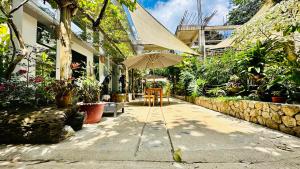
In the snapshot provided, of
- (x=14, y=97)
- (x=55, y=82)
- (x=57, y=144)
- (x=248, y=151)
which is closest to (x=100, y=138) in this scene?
(x=57, y=144)

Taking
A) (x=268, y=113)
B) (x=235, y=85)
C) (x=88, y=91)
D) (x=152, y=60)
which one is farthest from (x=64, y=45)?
(x=152, y=60)

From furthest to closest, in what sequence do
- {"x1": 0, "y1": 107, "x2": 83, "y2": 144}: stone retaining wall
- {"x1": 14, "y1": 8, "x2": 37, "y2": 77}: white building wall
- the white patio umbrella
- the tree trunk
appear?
the white patio umbrella < {"x1": 14, "y1": 8, "x2": 37, "y2": 77}: white building wall < the tree trunk < {"x1": 0, "y1": 107, "x2": 83, "y2": 144}: stone retaining wall

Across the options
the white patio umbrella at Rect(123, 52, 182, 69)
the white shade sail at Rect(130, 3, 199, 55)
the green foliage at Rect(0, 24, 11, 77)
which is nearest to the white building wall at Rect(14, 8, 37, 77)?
the green foliage at Rect(0, 24, 11, 77)

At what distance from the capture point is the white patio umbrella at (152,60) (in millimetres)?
7047

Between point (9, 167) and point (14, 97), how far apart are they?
1548 millimetres

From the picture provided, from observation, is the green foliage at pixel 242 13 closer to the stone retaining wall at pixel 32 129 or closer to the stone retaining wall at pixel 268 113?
the stone retaining wall at pixel 268 113

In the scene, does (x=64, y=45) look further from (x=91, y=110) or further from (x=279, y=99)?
(x=279, y=99)

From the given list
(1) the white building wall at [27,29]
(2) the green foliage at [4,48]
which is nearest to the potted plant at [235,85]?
(1) the white building wall at [27,29]

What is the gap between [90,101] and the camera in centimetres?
383

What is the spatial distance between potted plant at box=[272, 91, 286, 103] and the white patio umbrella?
411 cm

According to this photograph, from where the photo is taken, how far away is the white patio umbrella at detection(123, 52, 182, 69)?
705cm

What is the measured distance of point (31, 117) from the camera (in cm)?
242

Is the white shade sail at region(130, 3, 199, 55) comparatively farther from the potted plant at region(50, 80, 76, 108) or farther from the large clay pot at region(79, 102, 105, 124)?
the potted plant at region(50, 80, 76, 108)

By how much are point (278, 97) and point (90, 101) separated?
140 inches
